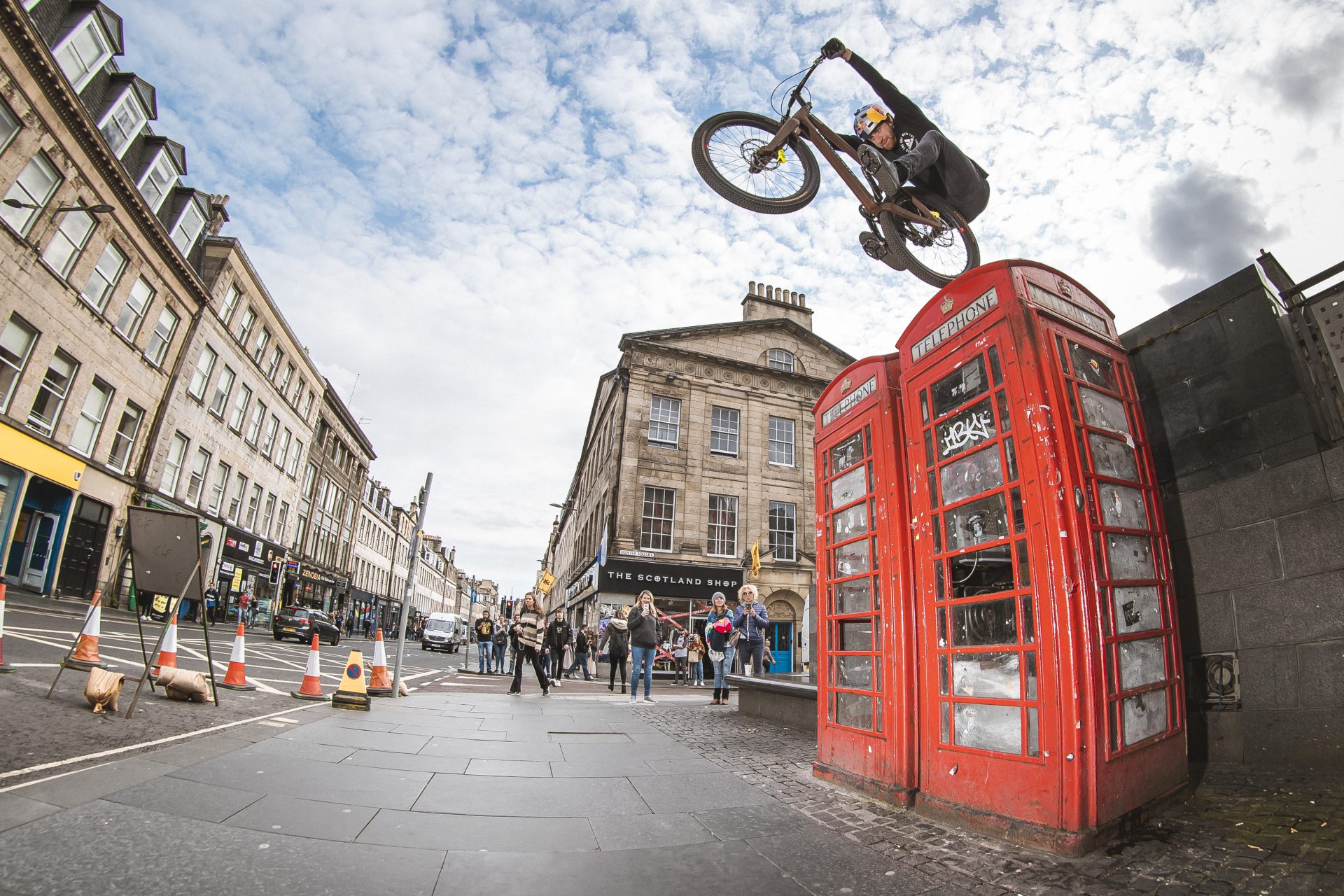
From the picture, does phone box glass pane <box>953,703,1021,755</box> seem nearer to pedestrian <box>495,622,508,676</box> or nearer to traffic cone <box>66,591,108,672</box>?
traffic cone <box>66,591,108,672</box>

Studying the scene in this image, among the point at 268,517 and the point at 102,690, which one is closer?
the point at 102,690

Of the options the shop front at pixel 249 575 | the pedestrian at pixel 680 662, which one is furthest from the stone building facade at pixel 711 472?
the shop front at pixel 249 575

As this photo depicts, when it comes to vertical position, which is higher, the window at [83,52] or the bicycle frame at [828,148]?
the window at [83,52]

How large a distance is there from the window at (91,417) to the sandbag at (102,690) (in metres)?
18.1

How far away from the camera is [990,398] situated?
12.5 feet

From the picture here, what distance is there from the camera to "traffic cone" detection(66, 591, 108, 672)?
6348 millimetres

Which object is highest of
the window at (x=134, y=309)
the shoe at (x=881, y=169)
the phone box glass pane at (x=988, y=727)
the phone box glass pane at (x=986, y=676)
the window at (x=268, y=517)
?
the window at (x=134, y=309)

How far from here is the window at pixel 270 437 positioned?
99.3ft

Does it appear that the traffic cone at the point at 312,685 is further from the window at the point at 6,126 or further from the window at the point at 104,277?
the window at the point at 104,277

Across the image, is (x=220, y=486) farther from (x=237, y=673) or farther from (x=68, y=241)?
(x=237, y=673)

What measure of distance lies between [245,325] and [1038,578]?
107 feet

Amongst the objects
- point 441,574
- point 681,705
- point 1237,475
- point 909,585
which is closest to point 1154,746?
point 909,585

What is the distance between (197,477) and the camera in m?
24.4

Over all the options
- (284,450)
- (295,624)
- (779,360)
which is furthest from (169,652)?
(284,450)
